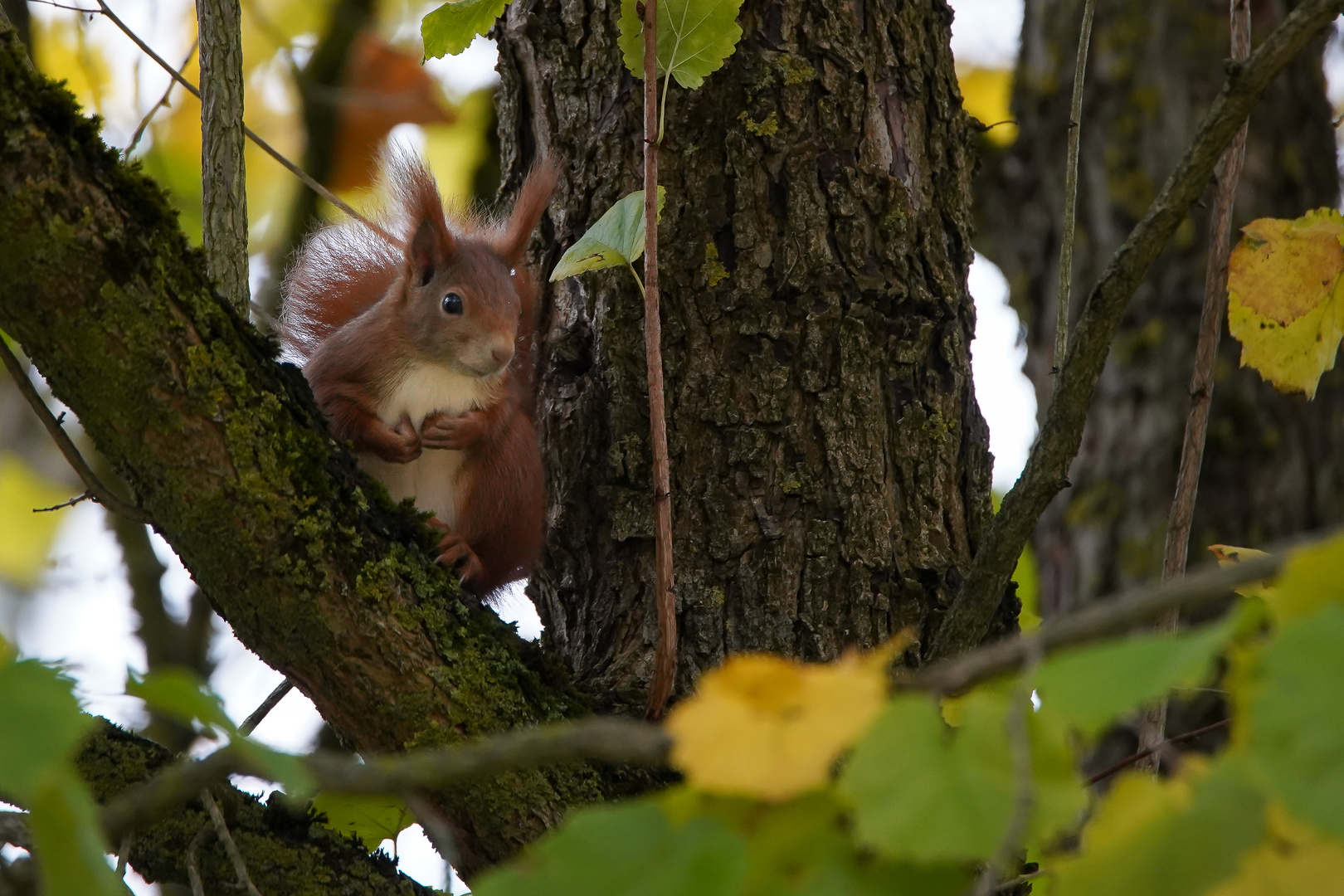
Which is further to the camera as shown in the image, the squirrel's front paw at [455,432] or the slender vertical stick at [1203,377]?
the squirrel's front paw at [455,432]

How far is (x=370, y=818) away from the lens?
4.69ft

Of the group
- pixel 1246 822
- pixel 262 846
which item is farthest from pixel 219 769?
pixel 262 846

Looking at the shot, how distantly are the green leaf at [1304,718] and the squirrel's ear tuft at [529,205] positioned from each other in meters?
1.41

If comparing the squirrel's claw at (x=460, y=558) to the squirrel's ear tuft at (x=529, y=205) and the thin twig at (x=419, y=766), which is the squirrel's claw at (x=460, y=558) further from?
the thin twig at (x=419, y=766)

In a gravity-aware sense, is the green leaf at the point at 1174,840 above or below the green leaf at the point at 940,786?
below

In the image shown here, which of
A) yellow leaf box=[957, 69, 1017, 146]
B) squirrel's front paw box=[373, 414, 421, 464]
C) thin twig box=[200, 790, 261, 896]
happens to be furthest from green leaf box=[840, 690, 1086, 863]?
yellow leaf box=[957, 69, 1017, 146]

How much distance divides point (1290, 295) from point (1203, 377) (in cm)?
13

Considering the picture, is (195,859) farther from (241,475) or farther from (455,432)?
(455,432)

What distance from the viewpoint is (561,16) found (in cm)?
179

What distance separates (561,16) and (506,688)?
0.93 meters

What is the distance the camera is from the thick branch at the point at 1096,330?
1.05m

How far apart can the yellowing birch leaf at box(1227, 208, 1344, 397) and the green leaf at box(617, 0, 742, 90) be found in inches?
22.2

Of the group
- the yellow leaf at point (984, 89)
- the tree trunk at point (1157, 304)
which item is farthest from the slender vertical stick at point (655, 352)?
the yellow leaf at point (984, 89)

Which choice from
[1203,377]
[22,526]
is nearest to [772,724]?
[1203,377]
